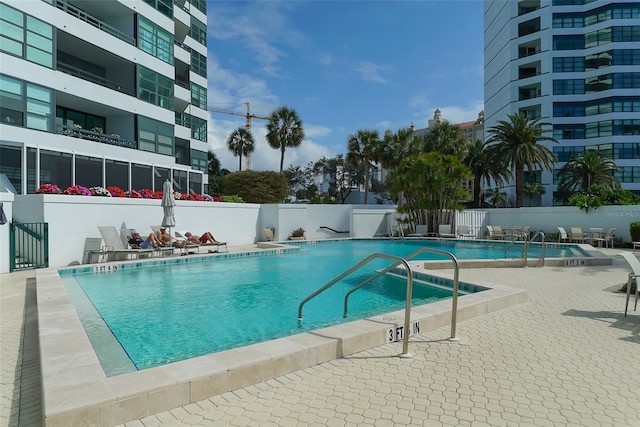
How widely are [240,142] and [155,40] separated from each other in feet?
83.9

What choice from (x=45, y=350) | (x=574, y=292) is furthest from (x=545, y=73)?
(x=45, y=350)

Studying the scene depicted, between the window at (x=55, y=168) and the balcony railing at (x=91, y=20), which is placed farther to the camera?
the balcony railing at (x=91, y=20)

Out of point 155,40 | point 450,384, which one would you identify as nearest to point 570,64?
point 155,40

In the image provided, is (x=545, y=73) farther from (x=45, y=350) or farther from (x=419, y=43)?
(x=45, y=350)

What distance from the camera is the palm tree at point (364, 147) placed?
37.5 m

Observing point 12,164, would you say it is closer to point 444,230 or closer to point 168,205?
point 168,205

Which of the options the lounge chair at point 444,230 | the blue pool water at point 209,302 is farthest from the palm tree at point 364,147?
the blue pool water at point 209,302

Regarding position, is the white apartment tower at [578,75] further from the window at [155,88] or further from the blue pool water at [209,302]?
the blue pool water at [209,302]

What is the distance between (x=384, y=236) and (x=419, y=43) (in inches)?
437

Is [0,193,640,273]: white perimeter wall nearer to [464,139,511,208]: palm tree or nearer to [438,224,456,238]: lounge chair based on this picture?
[438,224,456,238]: lounge chair


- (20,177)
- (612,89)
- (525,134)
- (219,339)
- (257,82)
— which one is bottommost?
(219,339)

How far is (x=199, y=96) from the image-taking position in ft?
108

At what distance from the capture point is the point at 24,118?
53.9ft

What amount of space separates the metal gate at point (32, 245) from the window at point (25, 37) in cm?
947
